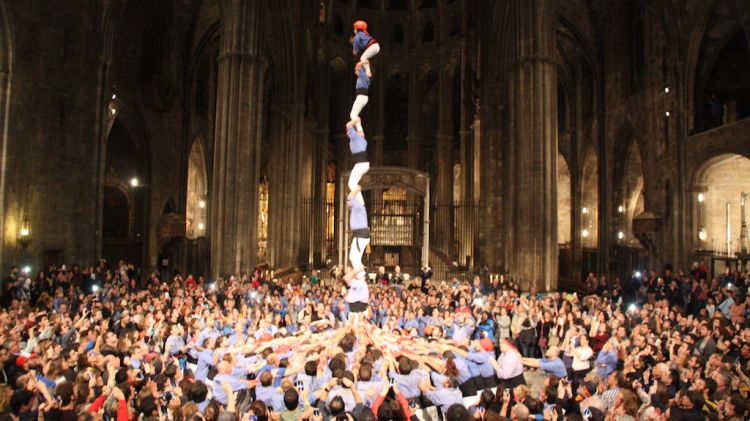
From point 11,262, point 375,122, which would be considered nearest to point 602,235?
point 375,122

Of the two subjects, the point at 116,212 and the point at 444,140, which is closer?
the point at 116,212

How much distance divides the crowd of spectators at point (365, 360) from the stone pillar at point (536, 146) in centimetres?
543

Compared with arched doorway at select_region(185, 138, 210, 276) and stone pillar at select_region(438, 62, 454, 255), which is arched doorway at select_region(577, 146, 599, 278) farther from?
arched doorway at select_region(185, 138, 210, 276)

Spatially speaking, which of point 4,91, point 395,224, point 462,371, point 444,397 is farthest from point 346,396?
point 395,224

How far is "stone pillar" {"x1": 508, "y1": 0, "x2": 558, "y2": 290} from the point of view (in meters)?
21.1

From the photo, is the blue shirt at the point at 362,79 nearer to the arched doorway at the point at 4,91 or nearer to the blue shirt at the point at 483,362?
the blue shirt at the point at 483,362

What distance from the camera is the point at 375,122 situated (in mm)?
43594

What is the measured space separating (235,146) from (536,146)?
1254 centimetres

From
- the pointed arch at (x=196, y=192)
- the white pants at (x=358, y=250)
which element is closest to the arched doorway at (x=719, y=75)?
the white pants at (x=358, y=250)

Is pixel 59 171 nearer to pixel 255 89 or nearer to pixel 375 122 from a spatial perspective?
pixel 255 89

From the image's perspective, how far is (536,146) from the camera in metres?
21.3

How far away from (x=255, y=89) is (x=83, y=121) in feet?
22.8

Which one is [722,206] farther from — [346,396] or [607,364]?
[346,396]

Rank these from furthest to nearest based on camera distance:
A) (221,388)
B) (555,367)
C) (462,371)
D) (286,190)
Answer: (286,190) → (555,367) → (462,371) → (221,388)
